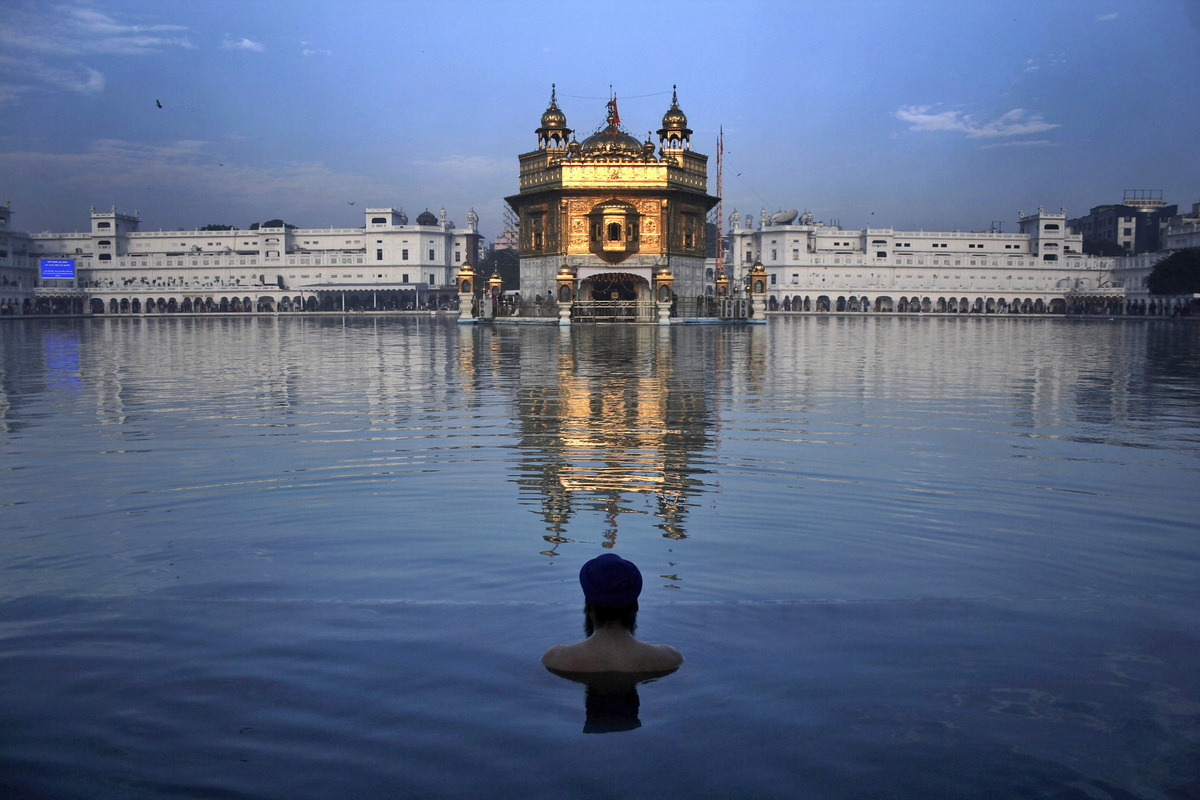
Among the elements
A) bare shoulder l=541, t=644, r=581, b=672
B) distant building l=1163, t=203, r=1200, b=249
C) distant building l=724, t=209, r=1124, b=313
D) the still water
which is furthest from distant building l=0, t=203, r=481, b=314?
bare shoulder l=541, t=644, r=581, b=672

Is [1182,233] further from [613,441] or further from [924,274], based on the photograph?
[613,441]

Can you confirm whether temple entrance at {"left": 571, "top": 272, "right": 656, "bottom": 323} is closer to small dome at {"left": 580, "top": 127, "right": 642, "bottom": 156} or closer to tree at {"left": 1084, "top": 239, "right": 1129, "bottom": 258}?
small dome at {"left": 580, "top": 127, "right": 642, "bottom": 156}

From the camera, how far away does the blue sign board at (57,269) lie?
230 ft

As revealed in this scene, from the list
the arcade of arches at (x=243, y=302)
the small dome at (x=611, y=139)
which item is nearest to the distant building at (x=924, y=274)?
the arcade of arches at (x=243, y=302)

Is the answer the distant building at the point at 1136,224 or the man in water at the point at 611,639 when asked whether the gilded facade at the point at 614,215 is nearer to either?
the man in water at the point at 611,639

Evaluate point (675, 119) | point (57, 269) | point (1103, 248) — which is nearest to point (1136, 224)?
point (1103, 248)

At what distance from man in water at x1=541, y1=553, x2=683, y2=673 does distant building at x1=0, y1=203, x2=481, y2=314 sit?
8392cm

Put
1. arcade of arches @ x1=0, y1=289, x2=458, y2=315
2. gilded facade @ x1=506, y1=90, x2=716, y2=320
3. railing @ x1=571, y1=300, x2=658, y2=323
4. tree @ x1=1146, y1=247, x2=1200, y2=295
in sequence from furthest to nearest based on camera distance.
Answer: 1. arcade of arches @ x1=0, y1=289, x2=458, y2=315
2. tree @ x1=1146, y1=247, x2=1200, y2=295
3. gilded facade @ x1=506, y1=90, x2=716, y2=320
4. railing @ x1=571, y1=300, x2=658, y2=323

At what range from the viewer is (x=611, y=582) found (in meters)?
2.92

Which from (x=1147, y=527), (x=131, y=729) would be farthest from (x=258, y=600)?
(x=1147, y=527)

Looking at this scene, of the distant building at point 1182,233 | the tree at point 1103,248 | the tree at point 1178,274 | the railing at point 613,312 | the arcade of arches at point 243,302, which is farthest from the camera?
the tree at point 1103,248

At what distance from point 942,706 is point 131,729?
7.78 ft

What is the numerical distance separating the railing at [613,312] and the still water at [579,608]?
1258 inches

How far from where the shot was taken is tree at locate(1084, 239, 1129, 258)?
93.9 meters
